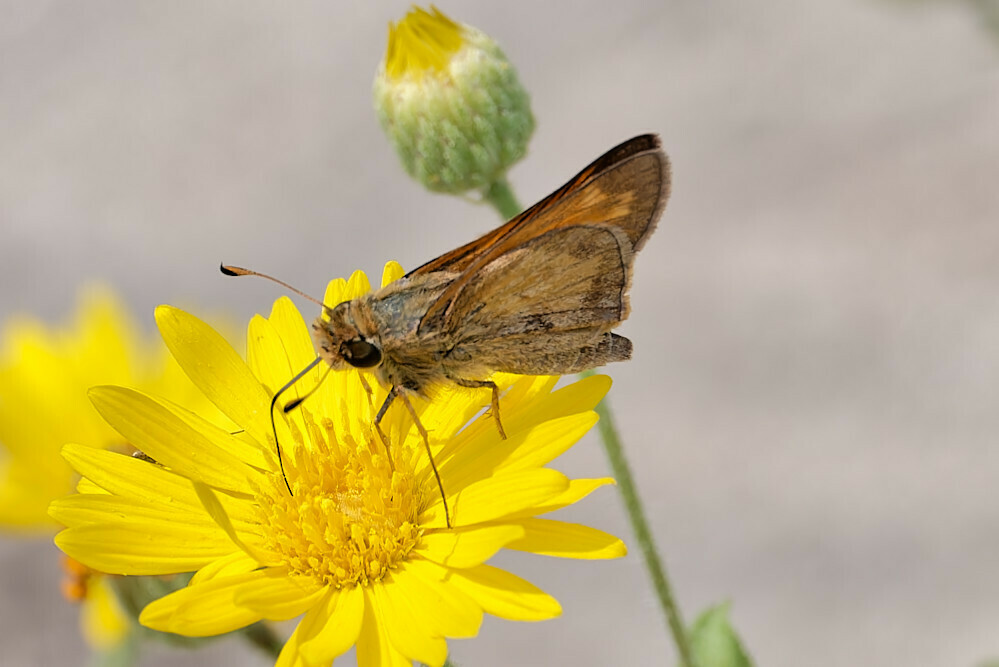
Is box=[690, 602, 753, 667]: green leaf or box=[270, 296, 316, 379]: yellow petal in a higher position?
box=[270, 296, 316, 379]: yellow petal

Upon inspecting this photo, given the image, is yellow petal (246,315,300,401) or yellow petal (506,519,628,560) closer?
yellow petal (506,519,628,560)

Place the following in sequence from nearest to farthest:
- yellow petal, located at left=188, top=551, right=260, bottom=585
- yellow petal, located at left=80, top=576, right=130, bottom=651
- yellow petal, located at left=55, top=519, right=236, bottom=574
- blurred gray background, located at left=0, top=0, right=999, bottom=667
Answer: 1. yellow petal, located at left=55, top=519, right=236, bottom=574
2. yellow petal, located at left=188, top=551, right=260, bottom=585
3. yellow petal, located at left=80, top=576, right=130, bottom=651
4. blurred gray background, located at left=0, top=0, right=999, bottom=667

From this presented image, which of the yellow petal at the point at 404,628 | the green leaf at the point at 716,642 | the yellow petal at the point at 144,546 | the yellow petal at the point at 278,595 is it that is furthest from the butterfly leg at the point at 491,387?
the green leaf at the point at 716,642

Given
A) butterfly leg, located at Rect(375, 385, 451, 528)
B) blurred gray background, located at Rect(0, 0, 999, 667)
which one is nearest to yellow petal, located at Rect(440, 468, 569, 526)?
butterfly leg, located at Rect(375, 385, 451, 528)

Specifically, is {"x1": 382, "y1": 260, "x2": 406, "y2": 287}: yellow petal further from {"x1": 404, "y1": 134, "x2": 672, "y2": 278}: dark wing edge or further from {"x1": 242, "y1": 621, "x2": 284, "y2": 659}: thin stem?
{"x1": 242, "y1": 621, "x2": 284, "y2": 659}: thin stem

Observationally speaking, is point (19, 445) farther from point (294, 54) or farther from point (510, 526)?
point (294, 54)

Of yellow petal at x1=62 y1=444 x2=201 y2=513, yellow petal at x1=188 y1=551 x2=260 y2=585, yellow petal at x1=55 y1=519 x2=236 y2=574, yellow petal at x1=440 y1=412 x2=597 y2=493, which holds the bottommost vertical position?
yellow petal at x1=440 y1=412 x2=597 y2=493

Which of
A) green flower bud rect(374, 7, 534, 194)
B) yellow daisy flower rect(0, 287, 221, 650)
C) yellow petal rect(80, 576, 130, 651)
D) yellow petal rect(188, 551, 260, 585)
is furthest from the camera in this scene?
yellow daisy flower rect(0, 287, 221, 650)
